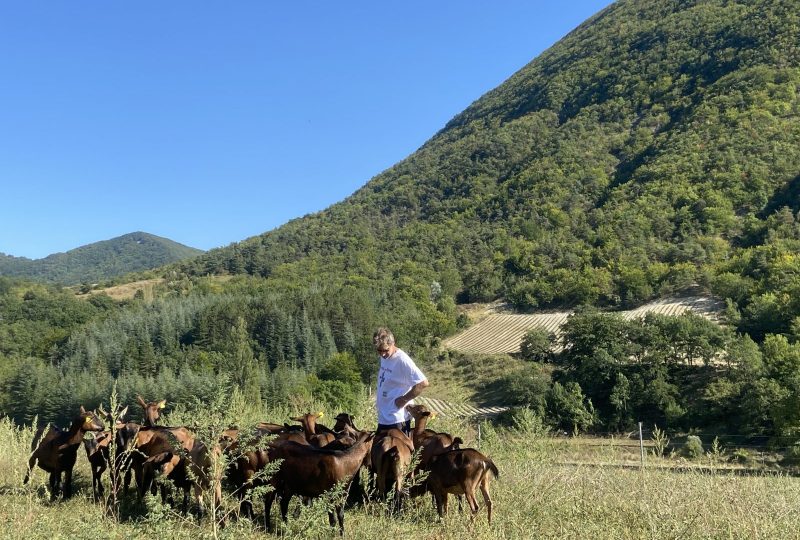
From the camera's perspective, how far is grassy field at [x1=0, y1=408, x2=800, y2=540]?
3660 millimetres

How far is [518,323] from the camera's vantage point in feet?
257

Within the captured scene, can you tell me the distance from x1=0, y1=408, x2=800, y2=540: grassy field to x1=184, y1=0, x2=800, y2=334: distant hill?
5416 cm

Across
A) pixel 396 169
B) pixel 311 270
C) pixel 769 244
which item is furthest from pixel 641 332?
pixel 396 169

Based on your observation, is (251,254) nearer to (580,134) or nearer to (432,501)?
(580,134)

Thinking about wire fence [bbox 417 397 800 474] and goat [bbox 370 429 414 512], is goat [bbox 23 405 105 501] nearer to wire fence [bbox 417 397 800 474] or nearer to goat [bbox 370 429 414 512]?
goat [bbox 370 429 414 512]

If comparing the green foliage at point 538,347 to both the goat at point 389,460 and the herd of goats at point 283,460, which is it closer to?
the herd of goats at point 283,460

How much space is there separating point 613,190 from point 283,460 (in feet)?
338

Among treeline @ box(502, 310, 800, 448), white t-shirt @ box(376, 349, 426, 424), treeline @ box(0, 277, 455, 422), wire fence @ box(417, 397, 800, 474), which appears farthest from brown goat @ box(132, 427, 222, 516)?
treeline @ box(0, 277, 455, 422)

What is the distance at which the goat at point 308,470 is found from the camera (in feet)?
14.9

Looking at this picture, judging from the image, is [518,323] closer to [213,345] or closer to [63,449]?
[213,345]

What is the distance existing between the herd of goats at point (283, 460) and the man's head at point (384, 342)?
673 mm

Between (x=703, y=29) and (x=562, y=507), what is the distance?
158 m

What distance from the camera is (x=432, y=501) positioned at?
18.2ft

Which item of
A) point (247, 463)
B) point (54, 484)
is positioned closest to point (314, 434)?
point (247, 463)
